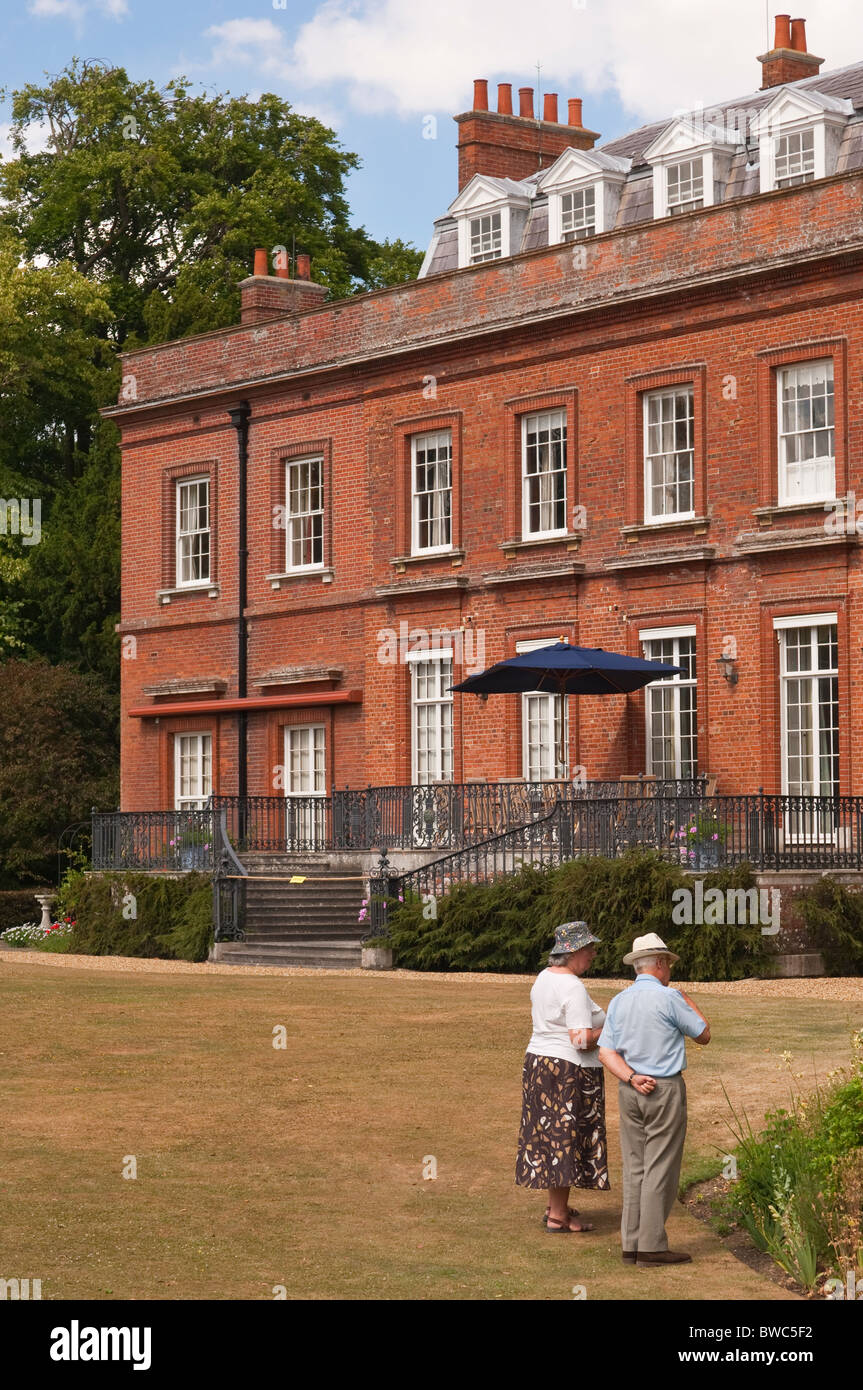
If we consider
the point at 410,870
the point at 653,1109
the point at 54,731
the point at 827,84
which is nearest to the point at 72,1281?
the point at 653,1109

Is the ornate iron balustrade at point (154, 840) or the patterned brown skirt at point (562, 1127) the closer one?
the patterned brown skirt at point (562, 1127)

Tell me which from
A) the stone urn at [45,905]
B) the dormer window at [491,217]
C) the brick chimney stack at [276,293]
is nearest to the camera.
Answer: the dormer window at [491,217]

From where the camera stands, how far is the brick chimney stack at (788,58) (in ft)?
104

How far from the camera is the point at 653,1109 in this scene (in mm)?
9719

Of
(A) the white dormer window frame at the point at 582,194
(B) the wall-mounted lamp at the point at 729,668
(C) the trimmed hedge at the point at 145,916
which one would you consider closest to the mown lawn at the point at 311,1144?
(B) the wall-mounted lamp at the point at 729,668

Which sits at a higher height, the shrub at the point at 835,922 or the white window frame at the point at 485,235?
the white window frame at the point at 485,235

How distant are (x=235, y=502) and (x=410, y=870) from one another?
954 centimetres

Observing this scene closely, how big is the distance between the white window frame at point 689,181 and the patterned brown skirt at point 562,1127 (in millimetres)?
20319

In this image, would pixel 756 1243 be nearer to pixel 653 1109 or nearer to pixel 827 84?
pixel 653 1109

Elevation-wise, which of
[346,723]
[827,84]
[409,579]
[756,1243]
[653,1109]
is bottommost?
[756,1243]

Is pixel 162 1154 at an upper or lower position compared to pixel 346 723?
lower

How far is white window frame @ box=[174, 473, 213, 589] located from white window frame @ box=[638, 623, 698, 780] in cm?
931

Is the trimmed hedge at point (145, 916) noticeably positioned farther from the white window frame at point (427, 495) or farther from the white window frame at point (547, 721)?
the white window frame at point (427, 495)
